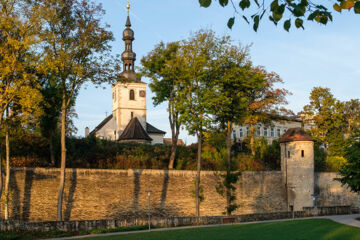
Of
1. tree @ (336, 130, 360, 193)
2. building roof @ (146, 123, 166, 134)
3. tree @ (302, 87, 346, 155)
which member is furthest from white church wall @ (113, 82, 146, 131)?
tree @ (336, 130, 360, 193)

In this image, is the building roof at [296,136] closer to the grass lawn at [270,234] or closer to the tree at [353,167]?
the tree at [353,167]

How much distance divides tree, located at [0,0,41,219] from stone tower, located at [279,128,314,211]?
21212 mm

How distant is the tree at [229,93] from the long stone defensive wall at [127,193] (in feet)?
2.90

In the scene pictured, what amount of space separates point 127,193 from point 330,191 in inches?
748

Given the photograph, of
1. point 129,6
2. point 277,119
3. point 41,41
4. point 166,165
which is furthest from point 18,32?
point 129,6

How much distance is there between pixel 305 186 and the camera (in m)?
34.1

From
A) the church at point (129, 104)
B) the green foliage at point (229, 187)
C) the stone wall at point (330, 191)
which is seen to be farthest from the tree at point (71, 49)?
the church at point (129, 104)

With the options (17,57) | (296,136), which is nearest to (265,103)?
(296,136)

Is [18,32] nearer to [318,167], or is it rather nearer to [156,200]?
[156,200]

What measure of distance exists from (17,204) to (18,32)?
918 centimetres

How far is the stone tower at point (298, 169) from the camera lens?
34.0m

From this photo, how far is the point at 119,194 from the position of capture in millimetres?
26641

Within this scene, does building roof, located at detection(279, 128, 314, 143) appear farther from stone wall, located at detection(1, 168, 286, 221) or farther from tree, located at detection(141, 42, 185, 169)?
tree, located at detection(141, 42, 185, 169)

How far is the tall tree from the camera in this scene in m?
29.0
